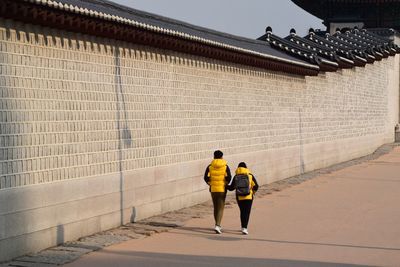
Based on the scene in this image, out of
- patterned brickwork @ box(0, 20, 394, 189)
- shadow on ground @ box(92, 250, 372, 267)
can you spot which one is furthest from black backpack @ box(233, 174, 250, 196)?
shadow on ground @ box(92, 250, 372, 267)

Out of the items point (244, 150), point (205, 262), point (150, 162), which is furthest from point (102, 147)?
point (244, 150)

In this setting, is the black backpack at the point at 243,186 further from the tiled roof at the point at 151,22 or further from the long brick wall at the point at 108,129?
the tiled roof at the point at 151,22

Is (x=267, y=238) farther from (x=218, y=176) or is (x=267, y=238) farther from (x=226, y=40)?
(x=226, y=40)

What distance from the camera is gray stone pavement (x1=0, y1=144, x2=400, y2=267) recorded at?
10492 millimetres

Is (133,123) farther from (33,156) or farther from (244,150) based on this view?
(244,150)

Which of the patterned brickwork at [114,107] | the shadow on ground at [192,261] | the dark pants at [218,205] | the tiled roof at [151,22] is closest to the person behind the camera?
the shadow on ground at [192,261]

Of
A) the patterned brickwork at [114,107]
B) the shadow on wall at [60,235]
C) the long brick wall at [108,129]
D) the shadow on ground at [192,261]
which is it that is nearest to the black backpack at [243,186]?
the long brick wall at [108,129]

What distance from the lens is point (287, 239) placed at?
1252 centimetres

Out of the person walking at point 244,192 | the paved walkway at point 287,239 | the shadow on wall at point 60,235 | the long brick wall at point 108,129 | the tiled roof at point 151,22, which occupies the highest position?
the tiled roof at point 151,22

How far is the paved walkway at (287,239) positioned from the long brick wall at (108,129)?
1004mm

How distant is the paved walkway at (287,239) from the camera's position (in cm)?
1052

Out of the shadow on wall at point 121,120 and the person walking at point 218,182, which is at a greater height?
the shadow on wall at point 121,120

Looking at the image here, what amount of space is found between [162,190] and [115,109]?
2385mm

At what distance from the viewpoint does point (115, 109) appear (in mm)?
13578
